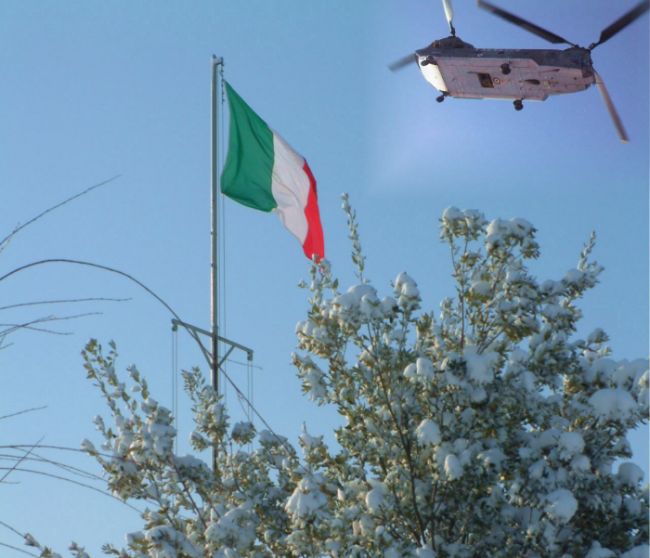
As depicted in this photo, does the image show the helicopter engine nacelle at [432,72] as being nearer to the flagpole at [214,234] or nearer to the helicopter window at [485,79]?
the helicopter window at [485,79]

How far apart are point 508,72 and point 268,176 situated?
15445 millimetres

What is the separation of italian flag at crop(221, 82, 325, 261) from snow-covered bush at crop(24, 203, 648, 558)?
612 centimetres

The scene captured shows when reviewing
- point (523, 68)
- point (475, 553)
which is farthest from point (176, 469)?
point (523, 68)

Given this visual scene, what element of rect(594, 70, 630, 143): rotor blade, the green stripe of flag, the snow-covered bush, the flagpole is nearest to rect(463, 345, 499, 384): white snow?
the snow-covered bush

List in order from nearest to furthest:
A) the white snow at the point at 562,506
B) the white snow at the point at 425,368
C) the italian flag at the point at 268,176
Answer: the white snow at the point at 562,506 < the white snow at the point at 425,368 < the italian flag at the point at 268,176

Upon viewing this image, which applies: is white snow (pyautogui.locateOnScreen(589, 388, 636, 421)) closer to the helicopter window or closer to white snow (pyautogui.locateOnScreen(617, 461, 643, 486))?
white snow (pyautogui.locateOnScreen(617, 461, 643, 486))

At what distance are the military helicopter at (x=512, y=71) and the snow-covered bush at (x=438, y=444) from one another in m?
20.3

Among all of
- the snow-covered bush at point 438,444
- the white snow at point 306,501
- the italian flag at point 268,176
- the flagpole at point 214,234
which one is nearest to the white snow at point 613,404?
the snow-covered bush at point 438,444

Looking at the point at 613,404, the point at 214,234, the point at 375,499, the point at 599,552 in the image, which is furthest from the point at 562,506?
the point at 214,234

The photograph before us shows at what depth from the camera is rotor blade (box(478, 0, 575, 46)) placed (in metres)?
28.8

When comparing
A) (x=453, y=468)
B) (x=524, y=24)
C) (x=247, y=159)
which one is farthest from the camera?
(x=524, y=24)

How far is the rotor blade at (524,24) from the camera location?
2875 centimetres

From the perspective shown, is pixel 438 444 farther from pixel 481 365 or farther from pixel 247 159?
pixel 247 159

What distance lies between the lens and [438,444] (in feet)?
31.4
